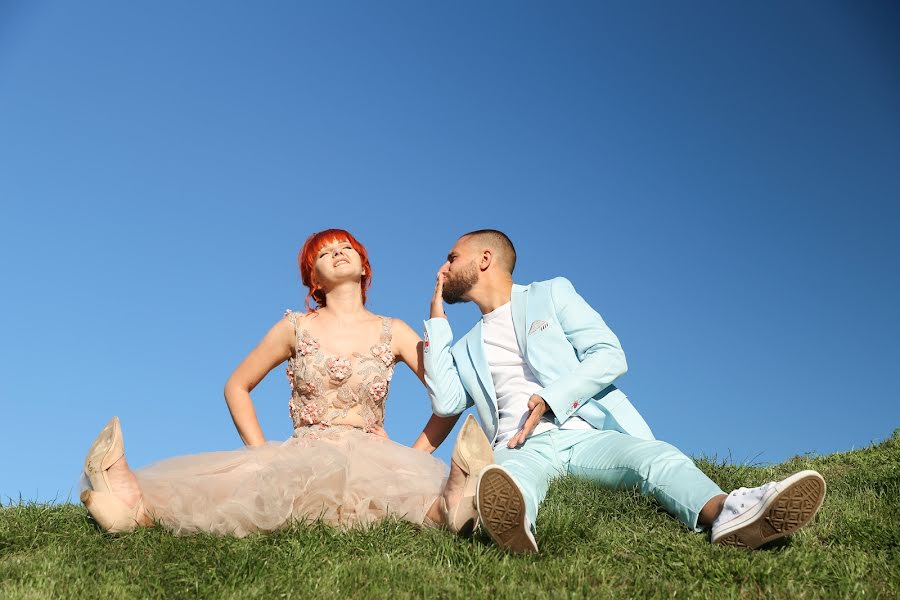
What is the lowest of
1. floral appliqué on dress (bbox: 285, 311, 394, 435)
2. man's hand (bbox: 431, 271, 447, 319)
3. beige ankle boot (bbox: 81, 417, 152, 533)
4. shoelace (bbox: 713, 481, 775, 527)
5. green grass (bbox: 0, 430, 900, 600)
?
green grass (bbox: 0, 430, 900, 600)

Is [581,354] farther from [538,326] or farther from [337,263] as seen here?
[337,263]

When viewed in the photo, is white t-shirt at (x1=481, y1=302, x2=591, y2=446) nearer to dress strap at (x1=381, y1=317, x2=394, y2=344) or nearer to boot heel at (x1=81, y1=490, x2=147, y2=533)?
dress strap at (x1=381, y1=317, x2=394, y2=344)

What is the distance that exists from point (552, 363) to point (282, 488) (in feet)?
8.44

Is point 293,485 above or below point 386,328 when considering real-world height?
below

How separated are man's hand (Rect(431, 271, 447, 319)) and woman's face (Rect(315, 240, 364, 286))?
758 mm

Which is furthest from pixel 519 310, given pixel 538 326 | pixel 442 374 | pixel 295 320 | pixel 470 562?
pixel 470 562

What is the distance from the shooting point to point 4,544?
5.94m

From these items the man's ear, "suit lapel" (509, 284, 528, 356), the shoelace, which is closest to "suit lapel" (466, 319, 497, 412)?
"suit lapel" (509, 284, 528, 356)

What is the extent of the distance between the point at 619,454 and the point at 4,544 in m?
4.63

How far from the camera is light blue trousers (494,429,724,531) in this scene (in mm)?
5609

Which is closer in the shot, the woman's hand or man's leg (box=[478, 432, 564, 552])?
man's leg (box=[478, 432, 564, 552])

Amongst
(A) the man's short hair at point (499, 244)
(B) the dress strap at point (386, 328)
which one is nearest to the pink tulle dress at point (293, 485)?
(B) the dress strap at point (386, 328)

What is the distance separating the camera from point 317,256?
776cm

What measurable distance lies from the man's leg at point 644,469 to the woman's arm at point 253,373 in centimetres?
274
